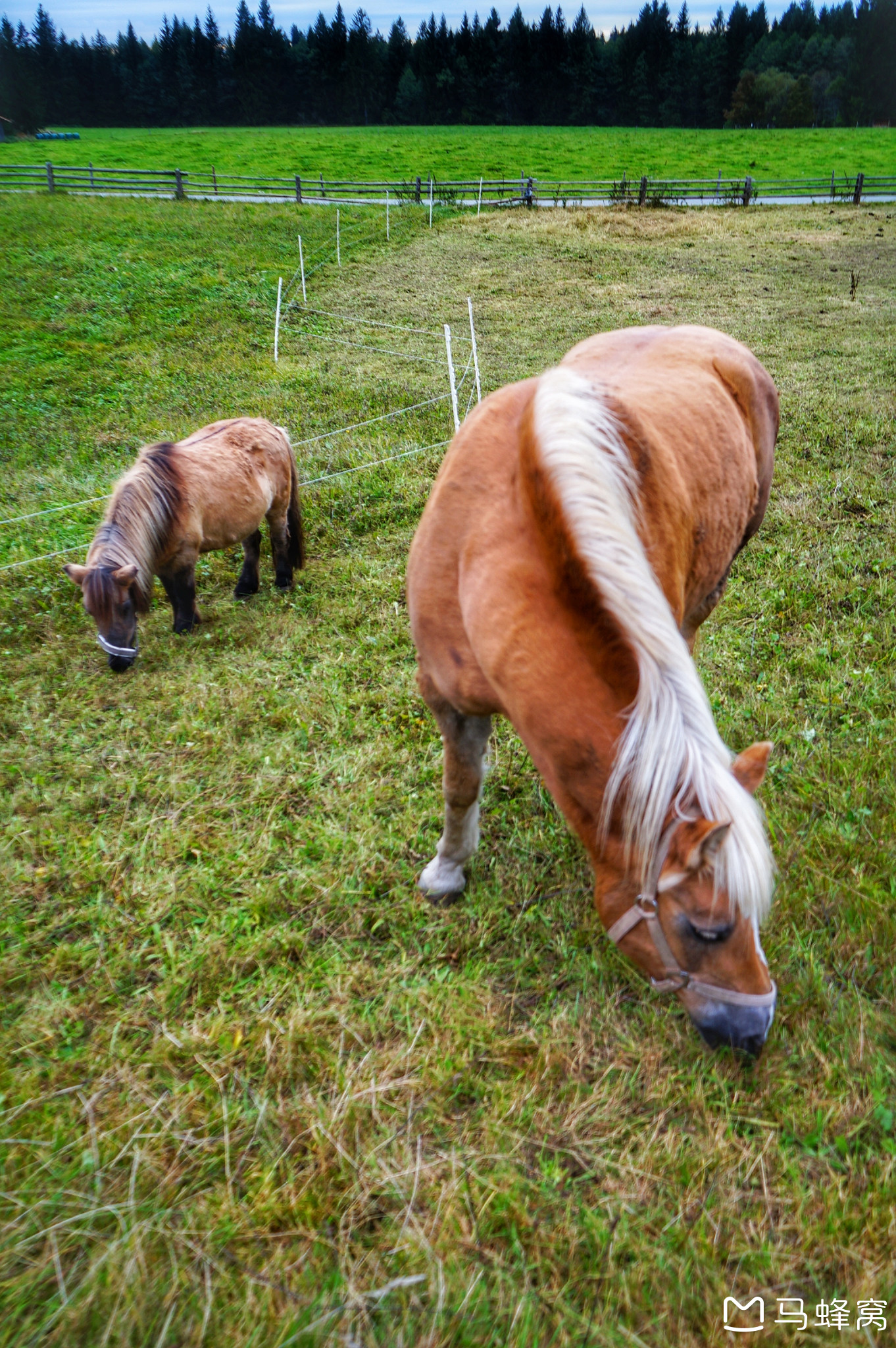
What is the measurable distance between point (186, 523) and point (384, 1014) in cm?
415

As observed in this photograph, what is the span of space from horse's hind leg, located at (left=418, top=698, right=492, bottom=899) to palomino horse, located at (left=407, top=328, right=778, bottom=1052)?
7cm

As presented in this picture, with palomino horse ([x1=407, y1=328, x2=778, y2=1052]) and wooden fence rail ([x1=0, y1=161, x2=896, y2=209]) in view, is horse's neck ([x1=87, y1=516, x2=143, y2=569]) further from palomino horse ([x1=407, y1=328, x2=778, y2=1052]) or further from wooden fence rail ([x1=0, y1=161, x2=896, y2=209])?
wooden fence rail ([x1=0, y1=161, x2=896, y2=209])

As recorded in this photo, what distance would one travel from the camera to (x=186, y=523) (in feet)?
18.2

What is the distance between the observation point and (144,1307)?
72.2 inches

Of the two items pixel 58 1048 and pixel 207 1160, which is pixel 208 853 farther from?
pixel 207 1160

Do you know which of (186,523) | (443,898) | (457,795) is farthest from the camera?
(186,523)

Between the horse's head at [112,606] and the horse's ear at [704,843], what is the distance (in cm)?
427

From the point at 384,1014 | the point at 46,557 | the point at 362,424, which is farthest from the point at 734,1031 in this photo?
the point at 362,424

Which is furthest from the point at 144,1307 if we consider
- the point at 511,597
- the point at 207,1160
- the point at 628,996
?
the point at 511,597

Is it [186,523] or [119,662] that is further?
[186,523]

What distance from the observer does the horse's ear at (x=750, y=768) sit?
73.5 inches

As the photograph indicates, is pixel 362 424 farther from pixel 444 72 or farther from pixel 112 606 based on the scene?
pixel 444 72

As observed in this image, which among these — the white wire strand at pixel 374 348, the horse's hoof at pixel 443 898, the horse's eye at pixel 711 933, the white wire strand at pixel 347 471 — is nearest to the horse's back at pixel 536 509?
the horse's eye at pixel 711 933

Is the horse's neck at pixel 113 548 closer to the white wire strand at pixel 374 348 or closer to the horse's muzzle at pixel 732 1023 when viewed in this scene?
the horse's muzzle at pixel 732 1023
